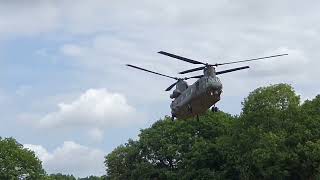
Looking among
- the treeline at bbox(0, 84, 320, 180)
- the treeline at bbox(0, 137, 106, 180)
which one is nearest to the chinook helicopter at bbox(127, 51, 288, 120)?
the treeline at bbox(0, 84, 320, 180)

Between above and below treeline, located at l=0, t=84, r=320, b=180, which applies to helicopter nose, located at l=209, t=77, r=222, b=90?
below

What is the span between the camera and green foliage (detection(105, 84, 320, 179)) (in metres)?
84.8

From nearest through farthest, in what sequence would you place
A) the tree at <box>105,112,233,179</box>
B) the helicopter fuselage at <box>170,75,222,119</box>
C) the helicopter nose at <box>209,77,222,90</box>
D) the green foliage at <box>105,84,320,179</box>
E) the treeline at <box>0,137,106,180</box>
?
the helicopter nose at <box>209,77,222,90</box> → the helicopter fuselage at <box>170,75,222,119</box> → the green foliage at <box>105,84,320,179</box> → the tree at <box>105,112,233,179</box> → the treeline at <box>0,137,106,180</box>

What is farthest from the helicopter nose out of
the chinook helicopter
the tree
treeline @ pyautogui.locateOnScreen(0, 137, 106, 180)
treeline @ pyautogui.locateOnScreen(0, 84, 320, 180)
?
treeline @ pyautogui.locateOnScreen(0, 137, 106, 180)

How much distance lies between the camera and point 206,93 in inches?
1880

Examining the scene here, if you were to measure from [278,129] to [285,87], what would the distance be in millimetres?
6034

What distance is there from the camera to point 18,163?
115375 mm

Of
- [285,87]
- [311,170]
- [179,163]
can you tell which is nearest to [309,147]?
[311,170]

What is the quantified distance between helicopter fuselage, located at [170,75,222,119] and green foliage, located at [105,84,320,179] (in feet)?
107

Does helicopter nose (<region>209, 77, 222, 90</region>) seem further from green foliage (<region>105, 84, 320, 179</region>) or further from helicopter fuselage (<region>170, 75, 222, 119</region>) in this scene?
green foliage (<region>105, 84, 320, 179</region>)

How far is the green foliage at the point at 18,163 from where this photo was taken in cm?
11344

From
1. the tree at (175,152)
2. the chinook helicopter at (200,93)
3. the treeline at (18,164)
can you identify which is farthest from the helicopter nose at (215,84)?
the treeline at (18,164)

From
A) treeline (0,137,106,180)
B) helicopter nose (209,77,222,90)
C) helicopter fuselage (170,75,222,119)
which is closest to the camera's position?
helicopter nose (209,77,222,90)

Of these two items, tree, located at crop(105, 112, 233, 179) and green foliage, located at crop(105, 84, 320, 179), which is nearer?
green foliage, located at crop(105, 84, 320, 179)
